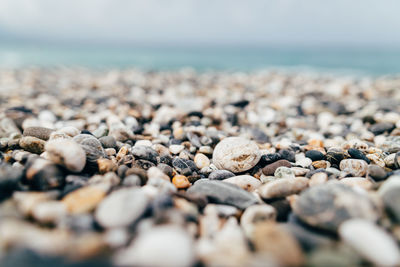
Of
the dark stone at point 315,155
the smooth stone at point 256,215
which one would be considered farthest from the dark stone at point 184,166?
the dark stone at point 315,155

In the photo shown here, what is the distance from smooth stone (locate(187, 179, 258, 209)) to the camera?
1796mm

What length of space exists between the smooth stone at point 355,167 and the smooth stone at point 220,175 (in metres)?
0.95

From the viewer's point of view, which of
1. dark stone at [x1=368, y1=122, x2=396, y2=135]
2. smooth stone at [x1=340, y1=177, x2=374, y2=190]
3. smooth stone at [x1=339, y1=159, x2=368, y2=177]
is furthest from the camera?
dark stone at [x1=368, y1=122, x2=396, y2=135]

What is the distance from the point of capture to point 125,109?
4.15 m

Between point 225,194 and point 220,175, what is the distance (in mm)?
382

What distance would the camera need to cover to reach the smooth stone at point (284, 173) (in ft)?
7.16

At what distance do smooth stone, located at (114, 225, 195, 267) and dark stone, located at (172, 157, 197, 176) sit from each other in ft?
3.41

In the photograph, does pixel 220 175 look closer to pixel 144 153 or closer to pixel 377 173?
pixel 144 153

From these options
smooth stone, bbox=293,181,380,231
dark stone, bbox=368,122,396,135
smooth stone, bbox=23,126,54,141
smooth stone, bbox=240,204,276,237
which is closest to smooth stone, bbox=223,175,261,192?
smooth stone, bbox=240,204,276,237

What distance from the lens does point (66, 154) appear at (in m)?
1.75

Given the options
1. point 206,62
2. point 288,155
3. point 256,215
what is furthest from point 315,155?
point 206,62

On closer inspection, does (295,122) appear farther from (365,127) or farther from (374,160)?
(374,160)

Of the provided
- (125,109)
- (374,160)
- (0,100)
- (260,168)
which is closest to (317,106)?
(374,160)

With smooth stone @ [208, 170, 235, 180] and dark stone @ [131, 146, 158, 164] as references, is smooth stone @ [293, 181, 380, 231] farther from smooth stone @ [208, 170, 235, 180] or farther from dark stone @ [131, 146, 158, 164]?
dark stone @ [131, 146, 158, 164]
